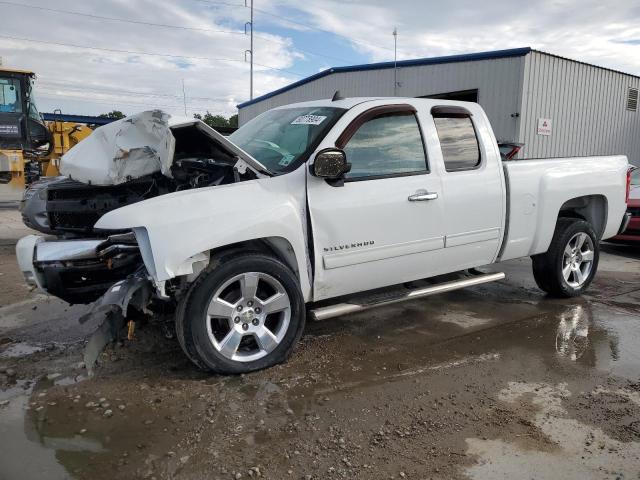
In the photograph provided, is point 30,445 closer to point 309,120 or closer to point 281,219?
point 281,219

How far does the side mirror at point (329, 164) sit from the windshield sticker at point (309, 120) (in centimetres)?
62

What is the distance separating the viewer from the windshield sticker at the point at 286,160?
4082 millimetres

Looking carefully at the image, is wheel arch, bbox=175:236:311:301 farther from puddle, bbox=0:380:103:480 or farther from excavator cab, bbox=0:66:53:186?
excavator cab, bbox=0:66:53:186

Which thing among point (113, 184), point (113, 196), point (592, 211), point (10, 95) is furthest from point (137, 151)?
point (10, 95)

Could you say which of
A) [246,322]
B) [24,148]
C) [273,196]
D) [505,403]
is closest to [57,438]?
[246,322]

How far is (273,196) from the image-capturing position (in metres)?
3.78

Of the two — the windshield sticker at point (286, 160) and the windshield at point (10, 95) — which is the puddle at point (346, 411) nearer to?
the windshield sticker at point (286, 160)

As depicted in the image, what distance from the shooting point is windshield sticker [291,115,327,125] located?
14.2 feet

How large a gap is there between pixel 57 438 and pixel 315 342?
2.10 metres

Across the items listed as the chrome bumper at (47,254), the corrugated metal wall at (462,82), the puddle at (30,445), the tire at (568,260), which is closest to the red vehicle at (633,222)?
the tire at (568,260)

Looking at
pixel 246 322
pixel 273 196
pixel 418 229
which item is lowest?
pixel 246 322

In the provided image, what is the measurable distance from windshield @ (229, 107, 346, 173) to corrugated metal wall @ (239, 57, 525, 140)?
11.2 meters

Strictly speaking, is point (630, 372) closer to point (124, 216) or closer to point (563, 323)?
point (563, 323)

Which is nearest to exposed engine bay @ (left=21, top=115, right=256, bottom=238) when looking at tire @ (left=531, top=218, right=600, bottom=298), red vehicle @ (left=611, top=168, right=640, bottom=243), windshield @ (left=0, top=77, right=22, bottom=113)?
tire @ (left=531, top=218, right=600, bottom=298)
